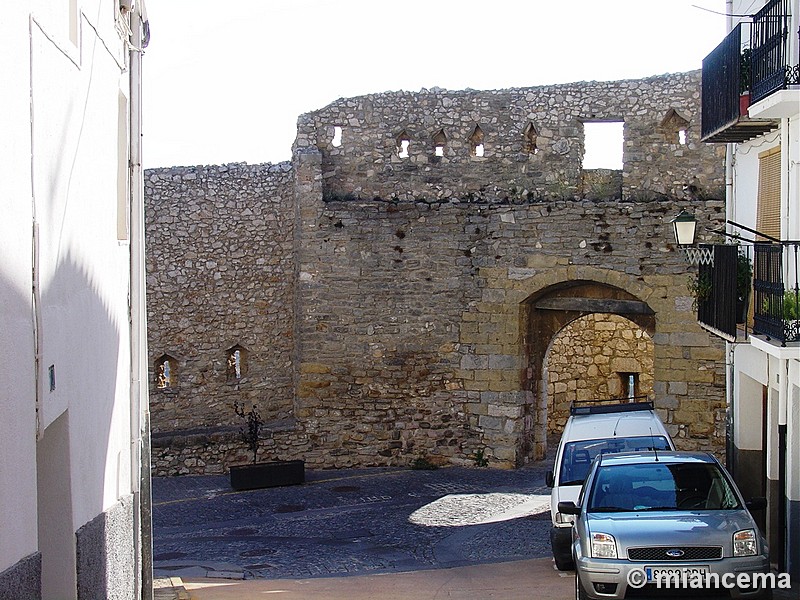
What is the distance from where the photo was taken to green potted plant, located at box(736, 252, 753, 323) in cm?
1093

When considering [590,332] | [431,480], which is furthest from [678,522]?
[590,332]

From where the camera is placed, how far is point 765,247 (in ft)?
33.0

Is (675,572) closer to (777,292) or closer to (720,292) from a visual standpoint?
(777,292)

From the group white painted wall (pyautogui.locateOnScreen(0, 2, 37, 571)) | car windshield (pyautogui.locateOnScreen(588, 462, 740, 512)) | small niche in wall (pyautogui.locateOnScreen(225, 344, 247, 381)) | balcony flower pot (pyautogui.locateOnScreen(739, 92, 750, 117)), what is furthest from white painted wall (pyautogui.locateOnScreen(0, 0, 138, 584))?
small niche in wall (pyautogui.locateOnScreen(225, 344, 247, 381))

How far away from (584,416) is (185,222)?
7919 mm

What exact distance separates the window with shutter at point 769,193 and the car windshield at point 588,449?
103 inches

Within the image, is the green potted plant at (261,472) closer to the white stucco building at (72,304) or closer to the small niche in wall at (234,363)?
the small niche in wall at (234,363)

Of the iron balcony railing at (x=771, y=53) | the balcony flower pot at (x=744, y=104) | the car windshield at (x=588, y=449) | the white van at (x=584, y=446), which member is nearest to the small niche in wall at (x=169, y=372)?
the white van at (x=584, y=446)

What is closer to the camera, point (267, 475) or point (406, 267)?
point (267, 475)

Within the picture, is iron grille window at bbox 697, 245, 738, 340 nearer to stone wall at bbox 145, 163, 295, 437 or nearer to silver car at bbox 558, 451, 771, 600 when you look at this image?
A: silver car at bbox 558, 451, 771, 600

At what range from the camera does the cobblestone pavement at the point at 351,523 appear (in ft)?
39.2

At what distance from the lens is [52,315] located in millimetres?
5645

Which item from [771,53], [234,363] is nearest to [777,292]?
[771,53]

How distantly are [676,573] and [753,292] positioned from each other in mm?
4171
